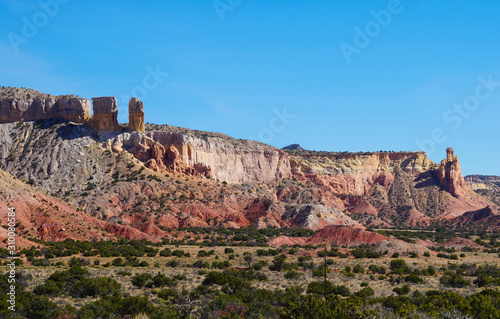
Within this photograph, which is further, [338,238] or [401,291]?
[338,238]

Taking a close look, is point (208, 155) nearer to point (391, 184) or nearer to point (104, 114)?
point (104, 114)

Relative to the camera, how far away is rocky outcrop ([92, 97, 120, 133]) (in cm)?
9862

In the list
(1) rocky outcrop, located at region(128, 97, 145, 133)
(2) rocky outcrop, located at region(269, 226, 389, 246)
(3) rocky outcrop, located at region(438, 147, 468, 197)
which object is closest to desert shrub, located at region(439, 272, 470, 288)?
(2) rocky outcrop, located at region(269, 226, 389, 246)

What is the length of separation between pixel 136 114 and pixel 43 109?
16.8 meters

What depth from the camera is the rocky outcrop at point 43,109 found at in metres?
99.3

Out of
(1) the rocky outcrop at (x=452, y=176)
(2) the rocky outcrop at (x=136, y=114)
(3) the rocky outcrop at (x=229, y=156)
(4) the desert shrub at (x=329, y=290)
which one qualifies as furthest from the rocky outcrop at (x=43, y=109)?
(1) the rocky outcrop at (x=452, y=176)

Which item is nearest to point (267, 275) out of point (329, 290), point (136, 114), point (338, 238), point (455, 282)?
point (329, 290)

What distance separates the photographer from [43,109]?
10050 centimetres

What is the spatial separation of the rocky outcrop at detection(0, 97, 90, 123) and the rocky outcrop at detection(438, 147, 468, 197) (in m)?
97.1

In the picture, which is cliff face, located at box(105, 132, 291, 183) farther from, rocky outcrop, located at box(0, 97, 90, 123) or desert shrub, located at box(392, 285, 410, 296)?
desert shrub, located at box(392, 285, 410, 296)

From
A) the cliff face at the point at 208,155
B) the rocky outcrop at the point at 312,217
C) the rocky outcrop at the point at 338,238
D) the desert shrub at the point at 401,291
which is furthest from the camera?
the cliff face at the point at 208,155

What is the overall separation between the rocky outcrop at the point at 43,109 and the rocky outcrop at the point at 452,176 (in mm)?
97105

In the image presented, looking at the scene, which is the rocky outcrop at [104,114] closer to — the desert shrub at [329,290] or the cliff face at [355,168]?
the cliff face at [355,168]

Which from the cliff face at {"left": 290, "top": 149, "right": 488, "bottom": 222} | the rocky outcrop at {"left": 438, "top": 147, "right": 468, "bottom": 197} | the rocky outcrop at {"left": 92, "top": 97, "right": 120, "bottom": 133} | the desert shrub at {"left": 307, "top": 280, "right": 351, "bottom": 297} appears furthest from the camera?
the rocky outcrop at {"left": 438, "top": 147, "right": 468, "bottom": 197}
